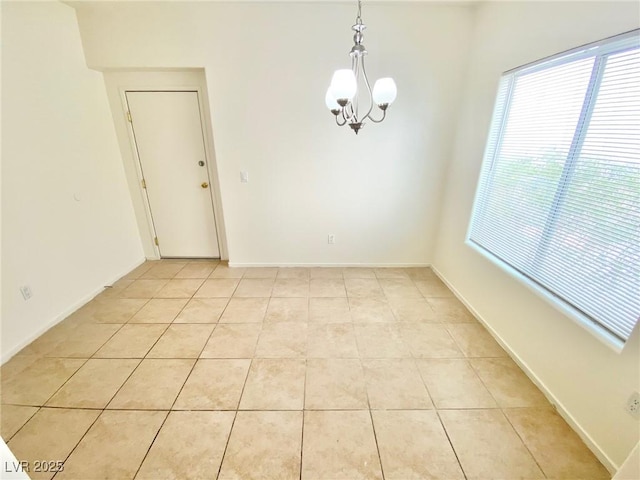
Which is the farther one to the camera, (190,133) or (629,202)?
(190,133)

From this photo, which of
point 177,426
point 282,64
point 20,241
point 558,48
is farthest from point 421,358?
point 20,241

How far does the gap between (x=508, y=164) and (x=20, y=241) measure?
12.9 feet

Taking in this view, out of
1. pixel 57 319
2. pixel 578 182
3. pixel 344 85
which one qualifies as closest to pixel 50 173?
pixel 57 319

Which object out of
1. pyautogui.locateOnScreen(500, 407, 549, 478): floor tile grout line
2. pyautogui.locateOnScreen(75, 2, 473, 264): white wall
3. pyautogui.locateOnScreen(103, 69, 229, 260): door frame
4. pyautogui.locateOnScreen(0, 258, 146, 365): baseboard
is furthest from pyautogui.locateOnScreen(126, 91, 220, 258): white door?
pyautogui.locateOnScreen(500, 407, 549, 478): floor tile grout line

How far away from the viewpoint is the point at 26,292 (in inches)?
84.6

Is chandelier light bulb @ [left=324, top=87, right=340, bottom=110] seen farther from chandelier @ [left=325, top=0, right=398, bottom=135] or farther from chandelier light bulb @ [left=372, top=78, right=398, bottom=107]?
chandelier light bulb @ [left=372, top=78, right=398, bottom=107]

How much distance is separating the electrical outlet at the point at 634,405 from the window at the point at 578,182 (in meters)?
0.22

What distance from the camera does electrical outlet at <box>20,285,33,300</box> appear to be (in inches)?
83.4

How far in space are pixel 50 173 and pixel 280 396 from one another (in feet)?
8.91

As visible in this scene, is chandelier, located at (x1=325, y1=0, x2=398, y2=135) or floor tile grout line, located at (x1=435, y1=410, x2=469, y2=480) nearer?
floor tile grout line, located at (x1=435, y1=410, x2=469, y2=480)

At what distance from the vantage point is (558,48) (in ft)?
5.48

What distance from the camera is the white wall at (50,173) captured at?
2.04 m

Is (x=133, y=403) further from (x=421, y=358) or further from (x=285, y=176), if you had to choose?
(x=285, y=176)

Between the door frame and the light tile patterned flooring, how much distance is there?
1.17 m
